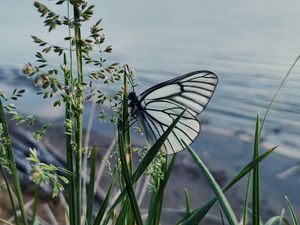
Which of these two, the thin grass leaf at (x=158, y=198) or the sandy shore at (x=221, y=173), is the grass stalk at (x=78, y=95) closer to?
the thin grass leaf at (x=158, y=198)

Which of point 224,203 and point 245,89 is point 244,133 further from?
point 224,203

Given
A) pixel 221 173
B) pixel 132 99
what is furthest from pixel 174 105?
pixel 221 173

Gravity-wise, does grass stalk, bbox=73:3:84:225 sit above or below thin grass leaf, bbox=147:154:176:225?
above

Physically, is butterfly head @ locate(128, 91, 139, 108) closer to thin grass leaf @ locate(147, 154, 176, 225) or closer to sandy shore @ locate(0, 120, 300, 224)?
thin grass leaf @ locate(147, 154, 176, 225)

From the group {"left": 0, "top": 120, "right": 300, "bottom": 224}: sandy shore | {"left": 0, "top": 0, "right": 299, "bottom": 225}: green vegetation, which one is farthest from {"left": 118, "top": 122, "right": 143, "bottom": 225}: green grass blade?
{"left": 0, "top": 120, "right": 300, "bottom": 224}: sandy shore

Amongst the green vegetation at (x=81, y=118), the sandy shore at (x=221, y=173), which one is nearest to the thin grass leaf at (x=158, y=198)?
the green vegetation at (x=81, y=118)

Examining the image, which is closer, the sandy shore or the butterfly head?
the butterfly head

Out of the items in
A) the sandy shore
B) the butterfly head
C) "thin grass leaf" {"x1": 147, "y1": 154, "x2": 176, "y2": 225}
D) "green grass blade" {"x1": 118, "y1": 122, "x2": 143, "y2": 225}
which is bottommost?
the sandy shore

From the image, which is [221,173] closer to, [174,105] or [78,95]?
[174,105]
